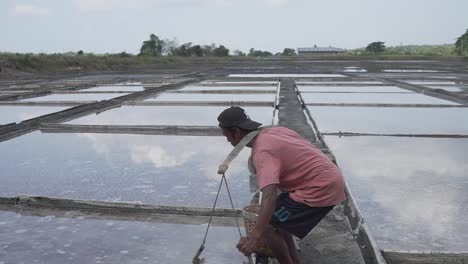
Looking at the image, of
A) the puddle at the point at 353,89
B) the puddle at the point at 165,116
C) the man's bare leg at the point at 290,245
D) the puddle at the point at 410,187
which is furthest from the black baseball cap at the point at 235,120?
the puddle at the point at 353,89

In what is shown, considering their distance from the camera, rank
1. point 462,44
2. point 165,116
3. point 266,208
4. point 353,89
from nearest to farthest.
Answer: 1. point 266,208
2. point 165,116
3. point 353,89
4. point 462,44

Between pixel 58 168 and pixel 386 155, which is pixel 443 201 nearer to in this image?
pixel 386 155

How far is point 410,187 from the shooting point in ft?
11.0

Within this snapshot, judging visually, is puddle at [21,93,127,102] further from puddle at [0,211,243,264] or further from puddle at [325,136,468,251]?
puddle at [0,211,243,264]

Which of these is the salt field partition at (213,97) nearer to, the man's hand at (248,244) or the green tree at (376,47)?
the man's hand at (248,244)

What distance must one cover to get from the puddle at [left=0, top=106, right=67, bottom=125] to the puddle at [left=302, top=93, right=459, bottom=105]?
4.24 metres

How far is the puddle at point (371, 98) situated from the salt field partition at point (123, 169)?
4109 mm

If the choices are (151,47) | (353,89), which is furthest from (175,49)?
(353,89)

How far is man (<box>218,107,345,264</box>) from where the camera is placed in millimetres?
1653

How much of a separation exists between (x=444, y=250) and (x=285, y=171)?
1104 millimetres

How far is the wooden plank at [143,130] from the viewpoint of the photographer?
18.3 feet

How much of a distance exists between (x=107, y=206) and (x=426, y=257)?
5.89 feet

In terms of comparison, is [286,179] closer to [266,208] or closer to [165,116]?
[266,208]

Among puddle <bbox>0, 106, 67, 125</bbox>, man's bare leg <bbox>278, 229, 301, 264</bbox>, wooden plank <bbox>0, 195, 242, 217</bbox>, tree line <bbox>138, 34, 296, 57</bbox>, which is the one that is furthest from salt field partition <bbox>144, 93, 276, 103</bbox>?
tree line <bbox>138, 34, 296, 57</bbox>
